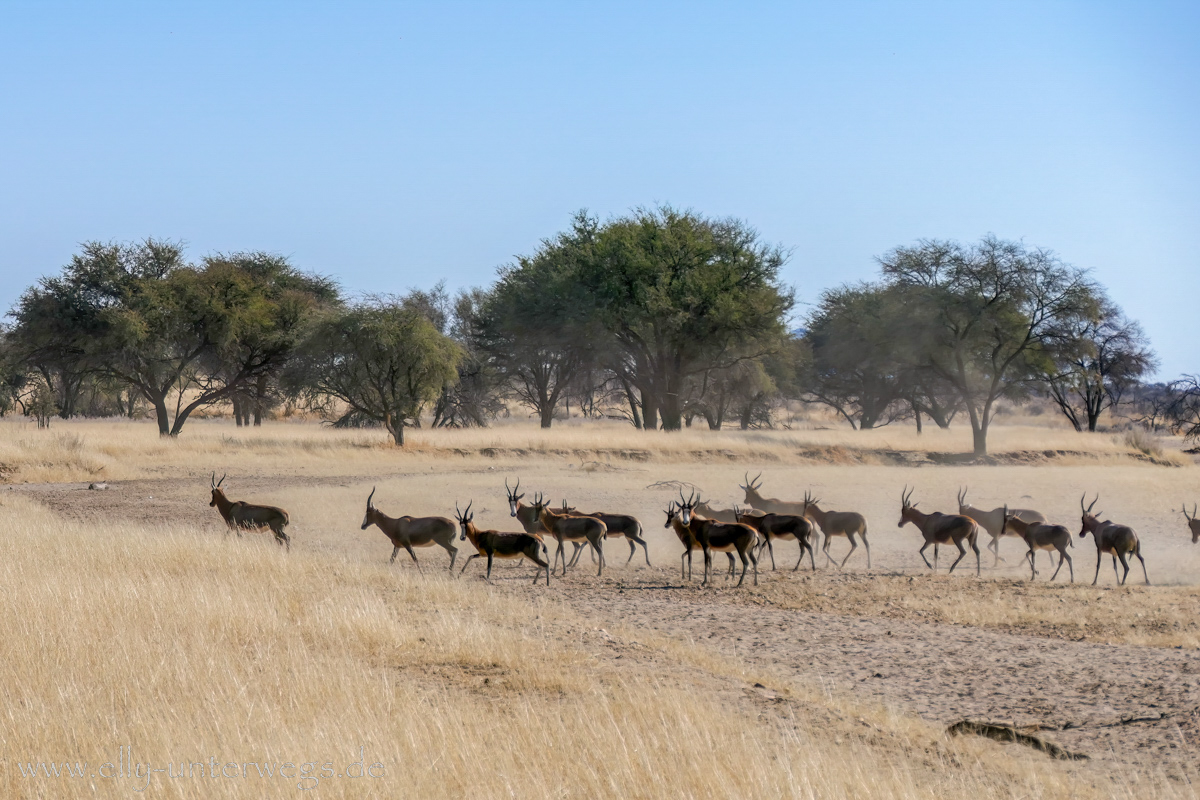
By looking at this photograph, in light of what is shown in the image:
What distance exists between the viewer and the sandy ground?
309 inches

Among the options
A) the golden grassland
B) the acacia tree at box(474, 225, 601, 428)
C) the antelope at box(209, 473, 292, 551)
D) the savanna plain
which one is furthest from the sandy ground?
the acacia tree at box(474, 225, 601, 428)

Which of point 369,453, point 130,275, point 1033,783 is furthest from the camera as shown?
point 130,275

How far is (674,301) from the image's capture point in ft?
147

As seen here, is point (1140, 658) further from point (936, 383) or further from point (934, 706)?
point (936, 383)

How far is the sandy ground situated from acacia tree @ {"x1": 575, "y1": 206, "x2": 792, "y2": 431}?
12483mm

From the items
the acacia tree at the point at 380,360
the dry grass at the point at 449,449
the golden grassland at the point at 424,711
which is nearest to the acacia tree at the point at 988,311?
the dry grass at the point at 449,449

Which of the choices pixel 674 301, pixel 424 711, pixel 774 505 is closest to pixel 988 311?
pixel 674 301

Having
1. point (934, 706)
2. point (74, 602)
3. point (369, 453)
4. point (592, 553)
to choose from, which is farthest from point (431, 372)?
point (934, 706)

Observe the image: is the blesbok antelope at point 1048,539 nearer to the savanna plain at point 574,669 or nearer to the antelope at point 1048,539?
the antelope at point 1048,539

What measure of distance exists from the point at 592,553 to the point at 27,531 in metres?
7.80

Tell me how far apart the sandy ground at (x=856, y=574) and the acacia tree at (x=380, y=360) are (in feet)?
21.9

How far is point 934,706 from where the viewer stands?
7.76 metres

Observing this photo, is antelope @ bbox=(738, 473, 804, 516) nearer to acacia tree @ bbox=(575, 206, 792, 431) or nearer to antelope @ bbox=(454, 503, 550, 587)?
antelope @ bbox=(454, 503, 550, 587)

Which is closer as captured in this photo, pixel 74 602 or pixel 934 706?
pixel 934 706
